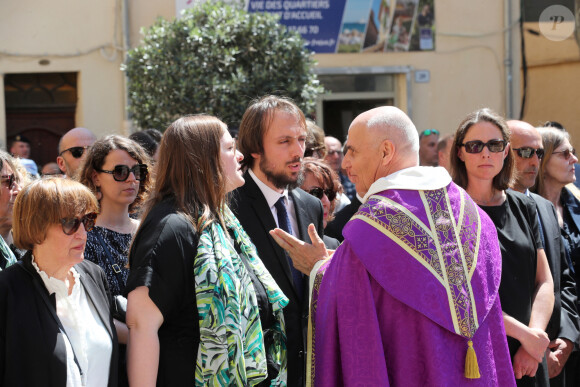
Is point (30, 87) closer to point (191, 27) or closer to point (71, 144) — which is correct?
point (191, 27)

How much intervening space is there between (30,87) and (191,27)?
405 centimetres

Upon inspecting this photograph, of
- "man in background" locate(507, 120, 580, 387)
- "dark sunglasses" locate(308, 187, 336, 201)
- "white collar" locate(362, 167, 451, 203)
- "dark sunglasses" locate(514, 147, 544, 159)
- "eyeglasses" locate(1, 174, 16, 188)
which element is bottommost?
"man in background" locate(507, 120, 580, 387)

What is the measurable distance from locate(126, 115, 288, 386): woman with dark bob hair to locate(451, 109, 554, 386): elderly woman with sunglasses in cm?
142

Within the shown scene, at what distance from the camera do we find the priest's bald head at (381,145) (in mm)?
3205

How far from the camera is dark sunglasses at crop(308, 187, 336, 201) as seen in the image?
4949 mm

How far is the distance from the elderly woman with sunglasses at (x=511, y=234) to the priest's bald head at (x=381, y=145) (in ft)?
3.22

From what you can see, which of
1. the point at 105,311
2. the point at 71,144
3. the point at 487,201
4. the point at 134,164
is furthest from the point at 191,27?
the point at 105,311

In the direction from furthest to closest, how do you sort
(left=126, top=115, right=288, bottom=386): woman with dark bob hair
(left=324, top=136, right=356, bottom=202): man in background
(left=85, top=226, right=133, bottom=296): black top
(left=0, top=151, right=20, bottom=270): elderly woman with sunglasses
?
1. (left=324, top=136, right=356, bottom=202): man in background
2. (left=0, top=151, right=20, bottom=270): elderly woman with sunglasses
3. (left=85, top=226, right=133, bottom=296): black top
4. (left=126, top=115, right=288, bottom=386): woman with dark bob hair

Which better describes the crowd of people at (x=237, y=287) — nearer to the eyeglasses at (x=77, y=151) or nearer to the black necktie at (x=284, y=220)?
the black necktie at (x=284, y=220)

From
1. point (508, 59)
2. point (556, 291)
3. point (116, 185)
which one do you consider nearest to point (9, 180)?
point (116, 185)

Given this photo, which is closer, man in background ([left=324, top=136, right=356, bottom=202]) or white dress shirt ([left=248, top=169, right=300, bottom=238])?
white dress shirt ([left=248, top=169, right=300, bottom=238])

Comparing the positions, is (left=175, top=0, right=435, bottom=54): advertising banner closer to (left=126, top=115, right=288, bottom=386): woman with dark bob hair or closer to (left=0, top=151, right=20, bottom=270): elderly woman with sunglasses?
(left=0, top=151, right=20, bottom=270): elderly woman with sunglasses

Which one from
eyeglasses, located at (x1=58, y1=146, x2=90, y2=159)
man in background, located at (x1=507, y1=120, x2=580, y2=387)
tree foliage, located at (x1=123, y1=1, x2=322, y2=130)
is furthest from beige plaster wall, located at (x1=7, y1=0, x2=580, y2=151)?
man in background, located at (x1=507, y1=120, x2=580, y2=387)

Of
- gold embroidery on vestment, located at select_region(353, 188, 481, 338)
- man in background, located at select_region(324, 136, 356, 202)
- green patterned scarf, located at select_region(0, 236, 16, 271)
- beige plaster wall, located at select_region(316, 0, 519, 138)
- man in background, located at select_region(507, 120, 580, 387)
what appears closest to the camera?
gold embroidery on vestment, located at select_region(353, 188, 481, 338)
